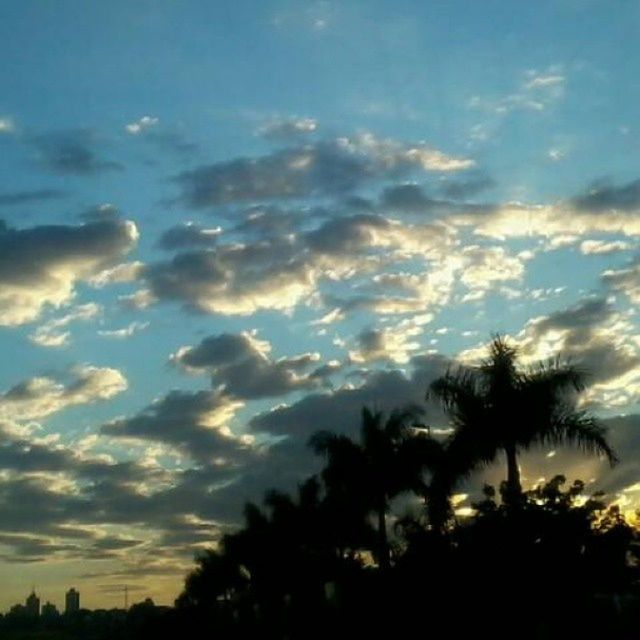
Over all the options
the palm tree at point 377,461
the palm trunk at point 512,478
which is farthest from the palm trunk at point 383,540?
the palm trunk at point 512,478

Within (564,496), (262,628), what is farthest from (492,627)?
(262,628)

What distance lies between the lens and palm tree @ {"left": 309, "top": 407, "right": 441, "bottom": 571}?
5434cm

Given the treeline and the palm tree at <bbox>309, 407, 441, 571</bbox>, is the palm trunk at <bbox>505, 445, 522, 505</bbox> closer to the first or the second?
the treeline

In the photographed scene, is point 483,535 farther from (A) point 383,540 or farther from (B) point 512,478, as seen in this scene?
(A) point 383,540

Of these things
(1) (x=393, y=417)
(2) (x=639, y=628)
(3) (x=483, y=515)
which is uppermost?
(1) (x=393, y=417)

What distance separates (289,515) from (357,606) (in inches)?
1337

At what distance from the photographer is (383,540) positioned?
51.6 metres

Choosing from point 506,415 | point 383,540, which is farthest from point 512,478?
point 383,540

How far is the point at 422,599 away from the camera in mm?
32562

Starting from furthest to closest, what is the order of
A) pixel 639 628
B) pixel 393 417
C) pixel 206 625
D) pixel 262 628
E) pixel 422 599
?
1. pixel 206 625
2. pixel 262 628
3. pixel 393 417
4. pixel 422 599
5. pixel 639 628

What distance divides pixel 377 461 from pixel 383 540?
4594mm

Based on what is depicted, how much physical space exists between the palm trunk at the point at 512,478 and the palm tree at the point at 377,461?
54.0ft

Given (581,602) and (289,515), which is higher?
(289,515)

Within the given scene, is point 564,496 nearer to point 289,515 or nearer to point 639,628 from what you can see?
point 639,628
